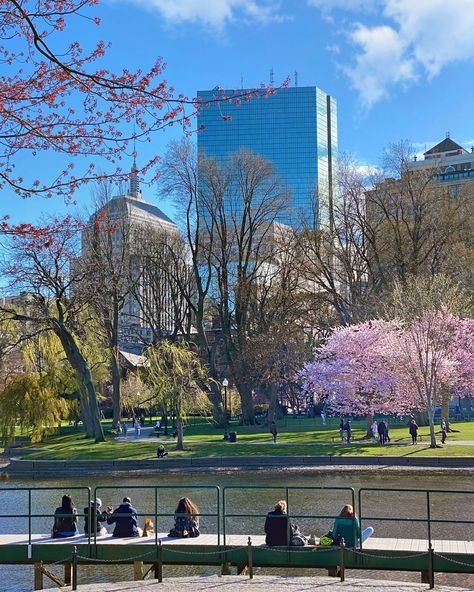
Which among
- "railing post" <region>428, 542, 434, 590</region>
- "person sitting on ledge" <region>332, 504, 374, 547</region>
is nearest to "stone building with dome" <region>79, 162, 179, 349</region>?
"person sitting on ledge" <region>332, 504, 374, 547</region>

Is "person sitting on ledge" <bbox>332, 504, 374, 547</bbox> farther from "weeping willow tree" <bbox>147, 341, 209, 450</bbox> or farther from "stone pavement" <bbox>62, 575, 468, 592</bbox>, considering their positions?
"weeping willow tree" <bbox>147, 341, 209, 450</bbox>

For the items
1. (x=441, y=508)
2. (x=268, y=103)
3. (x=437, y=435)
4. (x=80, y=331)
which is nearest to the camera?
(x=441, y=508)

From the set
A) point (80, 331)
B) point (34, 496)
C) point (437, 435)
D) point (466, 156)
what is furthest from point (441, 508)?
point (466, 156)

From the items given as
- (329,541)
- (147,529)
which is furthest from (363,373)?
(329,541)

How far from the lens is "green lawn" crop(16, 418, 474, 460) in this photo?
40.7 m

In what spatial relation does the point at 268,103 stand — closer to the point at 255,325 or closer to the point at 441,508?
the point at 255,325

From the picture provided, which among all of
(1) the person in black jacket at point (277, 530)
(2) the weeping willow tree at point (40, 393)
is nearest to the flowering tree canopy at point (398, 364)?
(2) the weeping willow tree at point (40, 393)

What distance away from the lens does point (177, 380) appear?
4547 cm

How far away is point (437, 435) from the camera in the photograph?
47.3 meters

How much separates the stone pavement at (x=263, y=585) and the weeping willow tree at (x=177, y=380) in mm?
27245

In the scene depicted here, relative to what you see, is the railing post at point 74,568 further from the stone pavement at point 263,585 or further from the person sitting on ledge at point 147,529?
the person sitting on ledge at point 147,529

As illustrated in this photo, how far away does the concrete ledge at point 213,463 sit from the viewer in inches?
1467

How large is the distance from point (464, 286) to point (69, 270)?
27998 millimetres

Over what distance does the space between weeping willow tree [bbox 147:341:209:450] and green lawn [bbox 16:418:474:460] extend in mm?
2223
